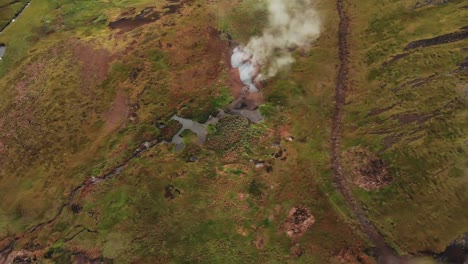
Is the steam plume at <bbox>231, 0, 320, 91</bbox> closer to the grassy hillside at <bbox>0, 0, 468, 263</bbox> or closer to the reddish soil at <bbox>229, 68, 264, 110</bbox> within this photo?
the reddish soil at <bbox>229, 68, 264, 110</bbox>

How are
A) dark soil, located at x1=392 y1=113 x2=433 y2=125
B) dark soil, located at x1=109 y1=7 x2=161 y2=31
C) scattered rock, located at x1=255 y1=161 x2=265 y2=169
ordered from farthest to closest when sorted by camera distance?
dark soil, located at x1=109 y1=7 x2=161 y2=31
scattered rock, located at x1=255 y1=161 x2=265 y2=169
dark soil, located at x1=392 y1=113 x2=433 y2=125

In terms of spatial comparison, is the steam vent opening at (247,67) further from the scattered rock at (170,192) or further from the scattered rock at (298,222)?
A: the scattered rock at (298,222)

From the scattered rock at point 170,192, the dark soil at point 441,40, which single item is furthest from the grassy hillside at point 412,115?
the scattered rock at point 170,192

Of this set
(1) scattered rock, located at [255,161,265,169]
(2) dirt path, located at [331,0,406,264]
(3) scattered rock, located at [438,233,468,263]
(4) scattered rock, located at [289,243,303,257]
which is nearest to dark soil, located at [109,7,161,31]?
(2) dirt path, located at [331,0,406,264]

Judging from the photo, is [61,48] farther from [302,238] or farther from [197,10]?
[302,238]

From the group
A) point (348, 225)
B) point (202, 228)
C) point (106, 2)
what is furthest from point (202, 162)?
point (106, 2)

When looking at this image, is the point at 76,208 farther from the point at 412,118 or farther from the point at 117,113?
the point at 412,118
